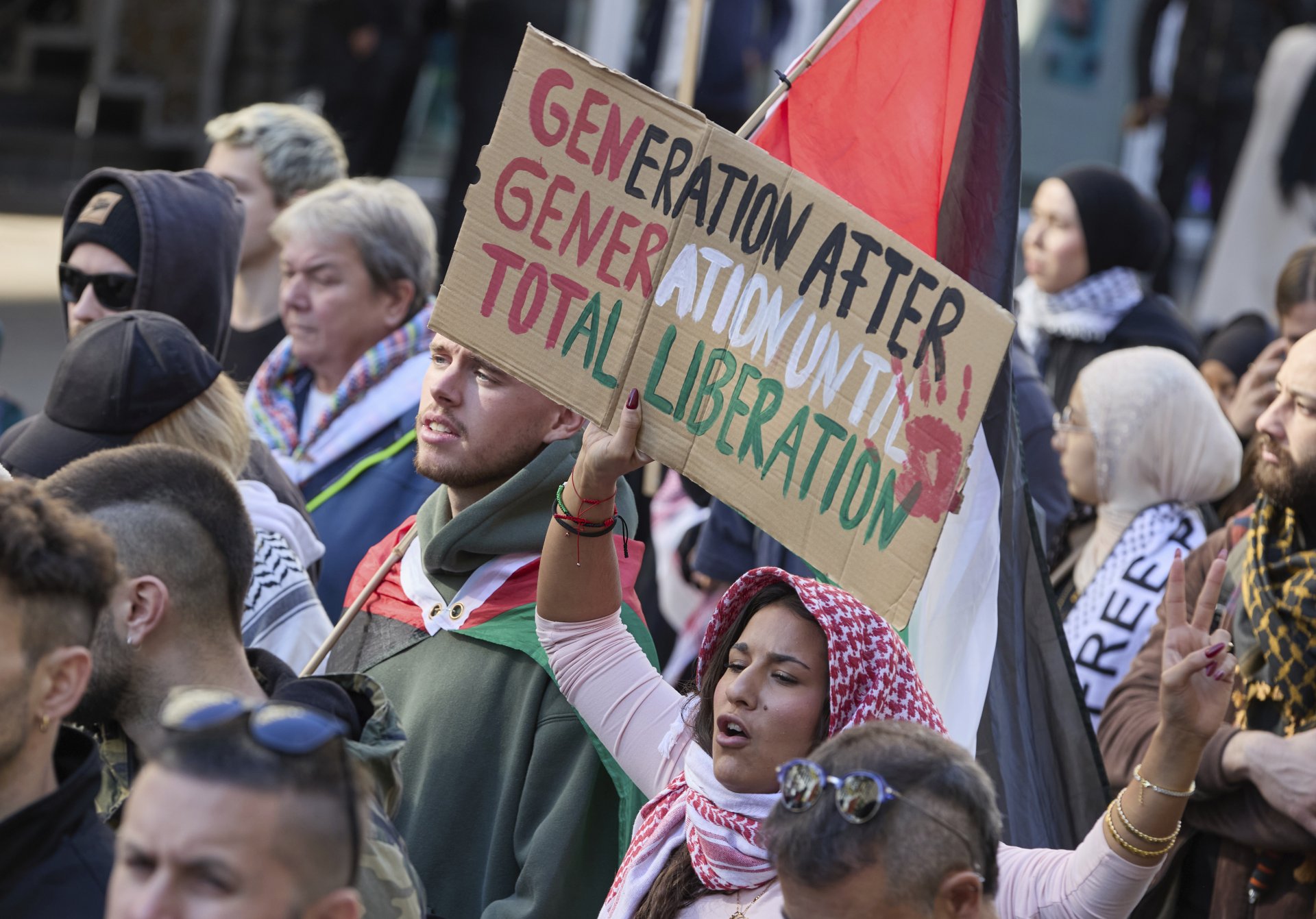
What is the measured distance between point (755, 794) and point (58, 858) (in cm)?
106

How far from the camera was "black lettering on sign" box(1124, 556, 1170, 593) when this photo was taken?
13.8ft

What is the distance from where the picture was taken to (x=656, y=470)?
15.6ft

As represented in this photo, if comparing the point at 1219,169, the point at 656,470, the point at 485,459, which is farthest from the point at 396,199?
the point at 1219,169

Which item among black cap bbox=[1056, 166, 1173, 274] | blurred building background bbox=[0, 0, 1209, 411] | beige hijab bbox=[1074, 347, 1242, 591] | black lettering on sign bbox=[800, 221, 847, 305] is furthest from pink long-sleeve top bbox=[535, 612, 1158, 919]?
blurred building background bbox=[0, 0, 1209, 411]

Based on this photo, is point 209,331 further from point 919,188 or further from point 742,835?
point 742,835

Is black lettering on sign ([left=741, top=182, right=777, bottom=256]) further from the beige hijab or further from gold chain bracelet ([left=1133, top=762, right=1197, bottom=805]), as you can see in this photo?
the beige hijab

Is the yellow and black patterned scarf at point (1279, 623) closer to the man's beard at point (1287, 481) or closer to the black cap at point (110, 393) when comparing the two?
the man's beard at point (1287, 481)

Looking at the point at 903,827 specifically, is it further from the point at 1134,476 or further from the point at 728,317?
the point at 1134,476

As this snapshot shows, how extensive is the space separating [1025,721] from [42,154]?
10979 mm

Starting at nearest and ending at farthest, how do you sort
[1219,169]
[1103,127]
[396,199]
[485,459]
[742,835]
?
[742,835] → [485,459] → [396,199] → [1219,169] → [1103,127]

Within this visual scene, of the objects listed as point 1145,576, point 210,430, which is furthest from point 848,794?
point 1145,576

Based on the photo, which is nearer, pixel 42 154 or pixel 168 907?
pixel 168 907

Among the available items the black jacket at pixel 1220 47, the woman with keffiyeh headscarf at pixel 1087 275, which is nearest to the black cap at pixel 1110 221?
the woman with keffiyeh headscarf at pixel 1087 275

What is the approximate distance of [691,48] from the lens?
4172 mm
